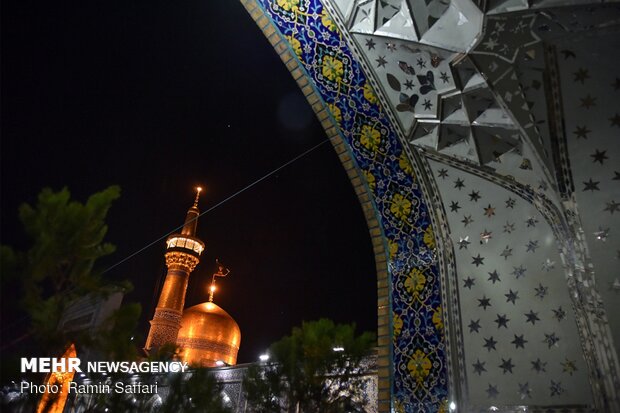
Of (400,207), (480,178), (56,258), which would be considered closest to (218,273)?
(400,207)

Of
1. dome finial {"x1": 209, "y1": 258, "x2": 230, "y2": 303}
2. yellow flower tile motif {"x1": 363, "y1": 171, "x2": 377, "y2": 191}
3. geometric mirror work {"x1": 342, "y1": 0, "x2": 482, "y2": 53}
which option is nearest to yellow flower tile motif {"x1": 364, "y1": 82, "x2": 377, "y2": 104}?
geometric mirror work {"x1": 342, "y1": 0, "x2": 482, "y2": 53}

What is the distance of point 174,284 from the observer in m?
13.1

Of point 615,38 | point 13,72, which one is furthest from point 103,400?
point 615,38

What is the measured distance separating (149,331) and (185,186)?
21.1ft

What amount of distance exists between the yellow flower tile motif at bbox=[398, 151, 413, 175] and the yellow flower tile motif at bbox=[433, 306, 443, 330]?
1319mm

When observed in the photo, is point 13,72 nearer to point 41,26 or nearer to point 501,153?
point 41,26

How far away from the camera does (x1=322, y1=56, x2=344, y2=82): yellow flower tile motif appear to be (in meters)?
4.39

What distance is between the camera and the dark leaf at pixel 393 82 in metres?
4.19

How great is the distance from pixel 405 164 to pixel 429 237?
2.43 ft

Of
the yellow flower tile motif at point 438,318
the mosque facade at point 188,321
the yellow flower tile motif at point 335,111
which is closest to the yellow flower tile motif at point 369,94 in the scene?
the yellow flower tile motif at point 335,111

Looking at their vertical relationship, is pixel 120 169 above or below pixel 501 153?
above

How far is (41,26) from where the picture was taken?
4.34 meters

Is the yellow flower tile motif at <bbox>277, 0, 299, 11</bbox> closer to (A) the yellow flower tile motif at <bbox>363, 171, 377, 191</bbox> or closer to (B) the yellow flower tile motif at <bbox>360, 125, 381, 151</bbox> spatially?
(B) the yellow flower tile motif at <bbox>360, 125, 381, 151</bbox>

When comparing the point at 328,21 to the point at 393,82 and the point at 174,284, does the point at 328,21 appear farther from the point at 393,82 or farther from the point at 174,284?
the point at 174,284
